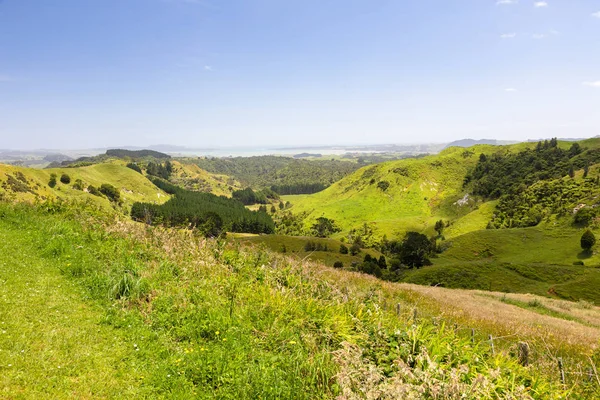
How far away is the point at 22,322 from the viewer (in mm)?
6664

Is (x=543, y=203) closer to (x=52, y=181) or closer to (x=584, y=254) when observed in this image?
(x=584, y=254)

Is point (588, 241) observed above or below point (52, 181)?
below

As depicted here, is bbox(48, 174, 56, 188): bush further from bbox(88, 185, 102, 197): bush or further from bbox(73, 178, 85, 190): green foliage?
bbox(88, 185, 102, 197): bush

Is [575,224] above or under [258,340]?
under

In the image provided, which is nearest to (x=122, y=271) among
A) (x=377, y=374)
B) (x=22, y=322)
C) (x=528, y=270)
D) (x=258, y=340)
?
(x=22, y=322)

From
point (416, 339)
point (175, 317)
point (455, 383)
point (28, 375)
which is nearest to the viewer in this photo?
point (455, 383)

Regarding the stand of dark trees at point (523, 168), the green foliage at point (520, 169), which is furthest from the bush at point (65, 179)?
the green foliage at point (520, 169)

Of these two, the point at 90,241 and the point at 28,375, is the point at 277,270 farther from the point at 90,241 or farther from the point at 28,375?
the point at 90,241

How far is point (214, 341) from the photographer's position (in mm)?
6641

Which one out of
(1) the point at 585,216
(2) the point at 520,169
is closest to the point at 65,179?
(1) the point at 585,216

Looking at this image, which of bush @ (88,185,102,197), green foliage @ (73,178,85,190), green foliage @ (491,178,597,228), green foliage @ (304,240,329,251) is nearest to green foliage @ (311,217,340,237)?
green foliage @ (304,240,329,251)

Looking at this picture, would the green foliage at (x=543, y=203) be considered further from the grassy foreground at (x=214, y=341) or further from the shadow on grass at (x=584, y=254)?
the grassy foreground at (x=214, y=341)

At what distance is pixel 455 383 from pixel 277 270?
22.5ft

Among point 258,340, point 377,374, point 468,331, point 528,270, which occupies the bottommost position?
point 528,270
